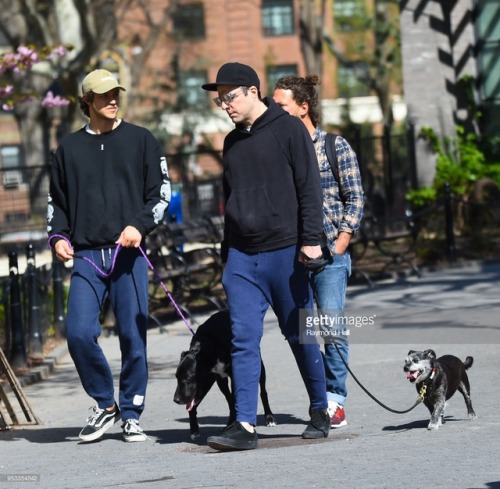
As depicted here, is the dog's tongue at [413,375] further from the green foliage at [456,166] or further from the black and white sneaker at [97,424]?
the green foliage at [456,166]

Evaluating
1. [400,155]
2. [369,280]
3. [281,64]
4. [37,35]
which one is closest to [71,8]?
[37,35]

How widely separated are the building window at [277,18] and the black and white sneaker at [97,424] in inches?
2353

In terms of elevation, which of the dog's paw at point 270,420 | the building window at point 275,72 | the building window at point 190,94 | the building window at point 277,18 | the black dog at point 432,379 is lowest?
the dog's paw at point 270,420

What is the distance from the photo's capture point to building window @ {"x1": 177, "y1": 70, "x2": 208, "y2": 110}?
50.1m

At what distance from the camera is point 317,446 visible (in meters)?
7.58

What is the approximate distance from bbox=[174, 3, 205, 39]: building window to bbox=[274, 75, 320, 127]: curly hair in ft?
165

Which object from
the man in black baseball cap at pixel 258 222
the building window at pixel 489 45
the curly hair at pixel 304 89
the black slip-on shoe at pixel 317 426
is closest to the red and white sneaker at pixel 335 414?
the black slip-on shoe at pixel 317 426

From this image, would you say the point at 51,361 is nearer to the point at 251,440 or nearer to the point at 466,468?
the point at 251,440

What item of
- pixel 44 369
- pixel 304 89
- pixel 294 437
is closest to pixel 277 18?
pixel 44 369

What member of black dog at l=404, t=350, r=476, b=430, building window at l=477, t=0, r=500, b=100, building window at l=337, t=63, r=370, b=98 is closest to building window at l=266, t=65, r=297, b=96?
building window at l=337, t=63, r=370, b=98

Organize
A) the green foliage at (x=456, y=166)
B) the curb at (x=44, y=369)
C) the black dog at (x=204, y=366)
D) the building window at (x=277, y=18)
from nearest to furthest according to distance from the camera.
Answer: the black dog at (x=204, y=366)
the curb at (x=44, y=369)
the green foliage at (x=456, y=166)
the building window at (x=277, y=18)

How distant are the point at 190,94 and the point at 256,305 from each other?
44.8m

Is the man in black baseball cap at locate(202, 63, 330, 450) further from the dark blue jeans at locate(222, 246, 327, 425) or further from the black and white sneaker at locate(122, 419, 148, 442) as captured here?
the black and white sneaker at locate(122, 419, 148, 442)

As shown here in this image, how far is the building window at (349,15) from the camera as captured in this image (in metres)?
55.5
